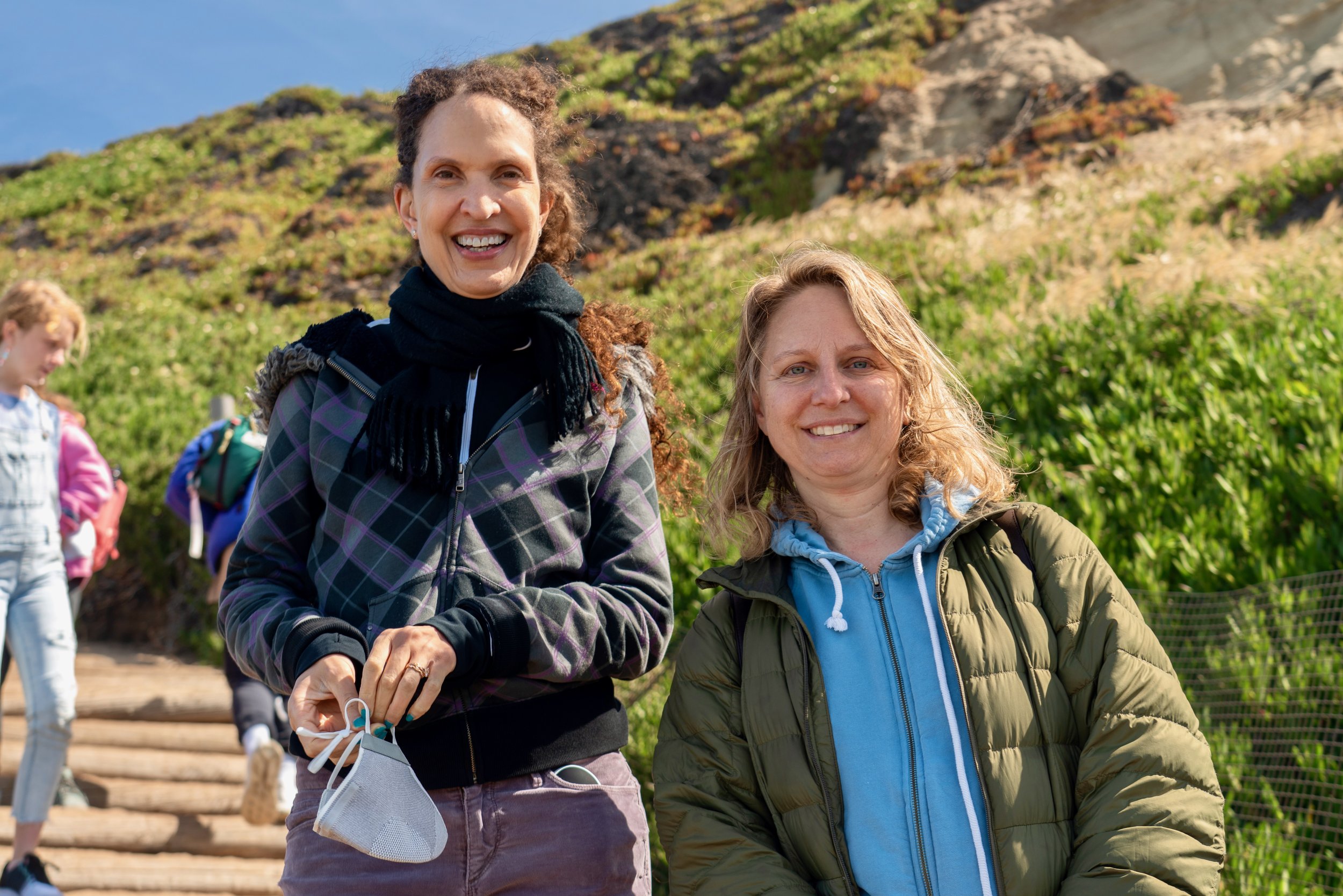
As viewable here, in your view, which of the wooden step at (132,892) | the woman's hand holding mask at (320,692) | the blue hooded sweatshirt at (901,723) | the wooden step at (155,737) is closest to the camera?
the woman's hand holding mask at (320,692)

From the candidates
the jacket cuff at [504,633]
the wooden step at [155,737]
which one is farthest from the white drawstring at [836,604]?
the wooden step at [155,737]

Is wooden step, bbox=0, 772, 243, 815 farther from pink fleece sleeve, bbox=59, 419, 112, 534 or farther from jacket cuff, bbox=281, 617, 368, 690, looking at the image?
jacket cuff, bbox=281, 617, 368, 690

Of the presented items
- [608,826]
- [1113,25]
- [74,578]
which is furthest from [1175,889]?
[1113,25]

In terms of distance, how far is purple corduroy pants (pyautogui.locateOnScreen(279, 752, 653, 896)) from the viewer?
1788 millimetres

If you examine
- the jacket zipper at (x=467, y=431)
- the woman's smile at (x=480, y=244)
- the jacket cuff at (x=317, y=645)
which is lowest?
the jacket cuff at (x=317, y=645)

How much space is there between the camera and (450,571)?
1.91m

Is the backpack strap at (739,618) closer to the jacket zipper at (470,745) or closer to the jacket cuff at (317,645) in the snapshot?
the jacket zipper at (470,745)

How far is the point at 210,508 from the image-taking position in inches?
217

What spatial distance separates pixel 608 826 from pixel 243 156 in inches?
1505

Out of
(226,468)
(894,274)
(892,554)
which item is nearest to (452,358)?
(892,554)

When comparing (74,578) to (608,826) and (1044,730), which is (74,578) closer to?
(608,826)

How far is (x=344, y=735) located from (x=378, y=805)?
5.6 inches

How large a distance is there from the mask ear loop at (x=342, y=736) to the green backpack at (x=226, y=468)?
3.86 metres

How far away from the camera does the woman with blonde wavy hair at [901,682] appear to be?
1863 mm
